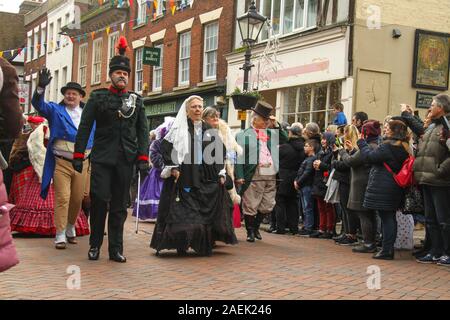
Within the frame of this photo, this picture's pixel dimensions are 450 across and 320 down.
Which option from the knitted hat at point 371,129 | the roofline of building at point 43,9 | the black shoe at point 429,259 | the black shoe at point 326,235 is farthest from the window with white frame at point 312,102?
the roofline of building at point 43,9

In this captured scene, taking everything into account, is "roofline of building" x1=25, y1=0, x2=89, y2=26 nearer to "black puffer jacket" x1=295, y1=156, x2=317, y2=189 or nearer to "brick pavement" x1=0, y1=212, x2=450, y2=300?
"black puffer jacket" x1=295, y1=156, x2=317, y2=189

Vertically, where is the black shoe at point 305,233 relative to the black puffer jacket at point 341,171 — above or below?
below

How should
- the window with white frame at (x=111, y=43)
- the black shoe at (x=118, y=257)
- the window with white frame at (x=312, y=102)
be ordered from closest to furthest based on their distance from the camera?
the black shoe at (x=118, y=257), the window with white frame at (x=312, y=102), the window with white frame at (x=111, y=43)

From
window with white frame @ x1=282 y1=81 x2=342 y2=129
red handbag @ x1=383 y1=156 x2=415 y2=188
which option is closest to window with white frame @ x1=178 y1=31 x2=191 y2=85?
window with white frame @ x1=282 y1=81 x2=342 y2=129

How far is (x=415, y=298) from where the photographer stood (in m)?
5.31

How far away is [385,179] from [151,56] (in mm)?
17300

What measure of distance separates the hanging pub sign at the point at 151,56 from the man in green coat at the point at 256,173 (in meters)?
15.2

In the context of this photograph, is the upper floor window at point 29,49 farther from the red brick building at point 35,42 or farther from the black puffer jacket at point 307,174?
the black puffer jacket at point 307,174

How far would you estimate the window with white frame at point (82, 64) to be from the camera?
1315 inches

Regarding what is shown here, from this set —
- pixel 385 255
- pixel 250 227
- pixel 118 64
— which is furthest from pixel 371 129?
pixel 118 64

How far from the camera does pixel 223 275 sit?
6.13 metres

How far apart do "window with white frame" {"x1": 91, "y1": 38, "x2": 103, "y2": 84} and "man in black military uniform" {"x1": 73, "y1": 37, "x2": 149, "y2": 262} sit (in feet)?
81.4

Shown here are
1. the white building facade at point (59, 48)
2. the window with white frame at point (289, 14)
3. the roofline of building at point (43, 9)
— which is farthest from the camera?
the roofline of building at point (43, 9)

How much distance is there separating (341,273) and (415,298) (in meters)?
1.19
